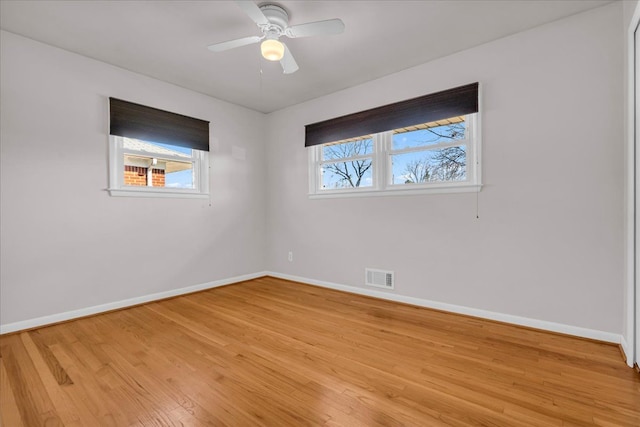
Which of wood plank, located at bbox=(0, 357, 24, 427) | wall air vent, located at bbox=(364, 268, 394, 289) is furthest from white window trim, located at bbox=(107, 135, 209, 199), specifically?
wall air vent, located at bbox=(364, 268, 394, 289)

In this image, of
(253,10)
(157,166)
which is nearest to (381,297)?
(253,10)

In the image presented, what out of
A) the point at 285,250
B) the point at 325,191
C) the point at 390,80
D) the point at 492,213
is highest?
the point at 390,80

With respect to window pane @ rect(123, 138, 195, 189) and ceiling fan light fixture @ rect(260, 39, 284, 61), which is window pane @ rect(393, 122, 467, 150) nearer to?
ceiling fan light fixture @ rect(260, 39, 284, 61)

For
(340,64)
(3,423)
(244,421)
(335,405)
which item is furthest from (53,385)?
(340,64)

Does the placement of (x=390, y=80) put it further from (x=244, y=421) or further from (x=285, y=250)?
(x=244, y=421)

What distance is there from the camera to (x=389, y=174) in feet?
11.7

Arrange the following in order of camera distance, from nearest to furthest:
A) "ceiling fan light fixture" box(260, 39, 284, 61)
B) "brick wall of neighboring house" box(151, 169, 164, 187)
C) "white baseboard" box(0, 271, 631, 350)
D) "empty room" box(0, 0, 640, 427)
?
"empty room" box(0, 0, 640, 427)
"ceiling fan light fixture" box(260, 39, 284, 61)
"white baseboard" box(0, 271, 631, 350)
"brick wall of neighboring house" box(151, 169, 164, 187)

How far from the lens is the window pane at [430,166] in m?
3.06

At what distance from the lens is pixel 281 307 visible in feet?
10.7

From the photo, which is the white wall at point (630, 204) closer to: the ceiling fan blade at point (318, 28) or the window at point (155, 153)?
the ceiling fan blade at point (318, 28)

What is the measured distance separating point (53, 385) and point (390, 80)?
13.0 feet

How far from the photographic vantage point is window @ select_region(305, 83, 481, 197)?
9.71 ft

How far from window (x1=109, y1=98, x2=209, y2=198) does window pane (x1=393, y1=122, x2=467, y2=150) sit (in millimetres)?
2588

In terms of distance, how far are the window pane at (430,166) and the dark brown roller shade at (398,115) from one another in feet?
1.20
